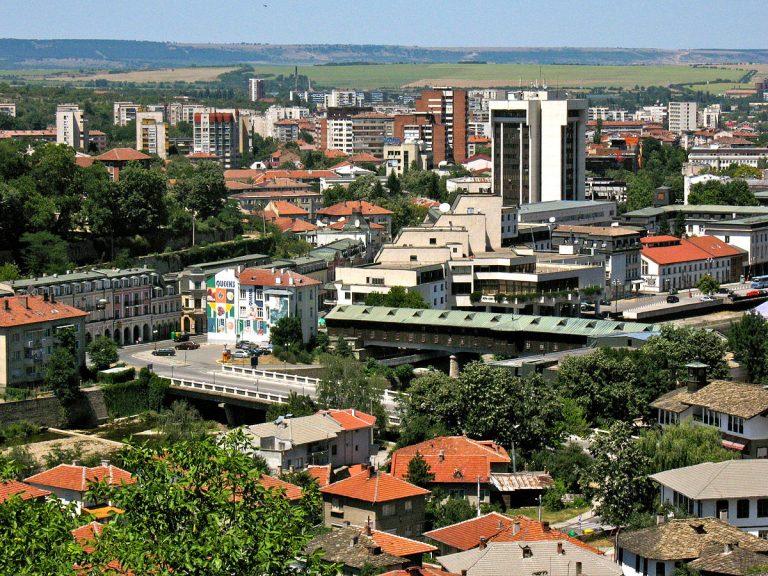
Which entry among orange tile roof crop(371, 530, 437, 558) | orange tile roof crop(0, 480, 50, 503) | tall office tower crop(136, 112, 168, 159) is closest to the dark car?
orange tile roof crop(0, 480, 50, 503)

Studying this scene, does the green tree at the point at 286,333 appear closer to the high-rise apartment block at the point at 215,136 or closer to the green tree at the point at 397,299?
the green tree at the point at 397,299

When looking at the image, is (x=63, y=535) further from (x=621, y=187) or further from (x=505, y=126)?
(x=621, y=187)

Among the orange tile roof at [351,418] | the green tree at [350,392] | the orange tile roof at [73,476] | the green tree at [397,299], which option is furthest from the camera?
the green tree at [397,299]

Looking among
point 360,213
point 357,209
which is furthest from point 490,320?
point 357,209

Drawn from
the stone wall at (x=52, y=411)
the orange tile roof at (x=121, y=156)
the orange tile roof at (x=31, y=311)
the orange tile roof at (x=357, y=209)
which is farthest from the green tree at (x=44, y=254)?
the orange tile roof at (x=357, y=209)

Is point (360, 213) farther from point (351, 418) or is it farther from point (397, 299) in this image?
point (351, 418)

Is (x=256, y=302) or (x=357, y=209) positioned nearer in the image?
(x=256, y=302)

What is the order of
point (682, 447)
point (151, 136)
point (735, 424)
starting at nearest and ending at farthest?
point (682, 447)
point (735, 424)
point (151, 136)

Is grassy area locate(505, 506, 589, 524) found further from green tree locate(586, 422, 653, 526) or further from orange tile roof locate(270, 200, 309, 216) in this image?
orange tile roof locate(270, 200, 309, 216)
